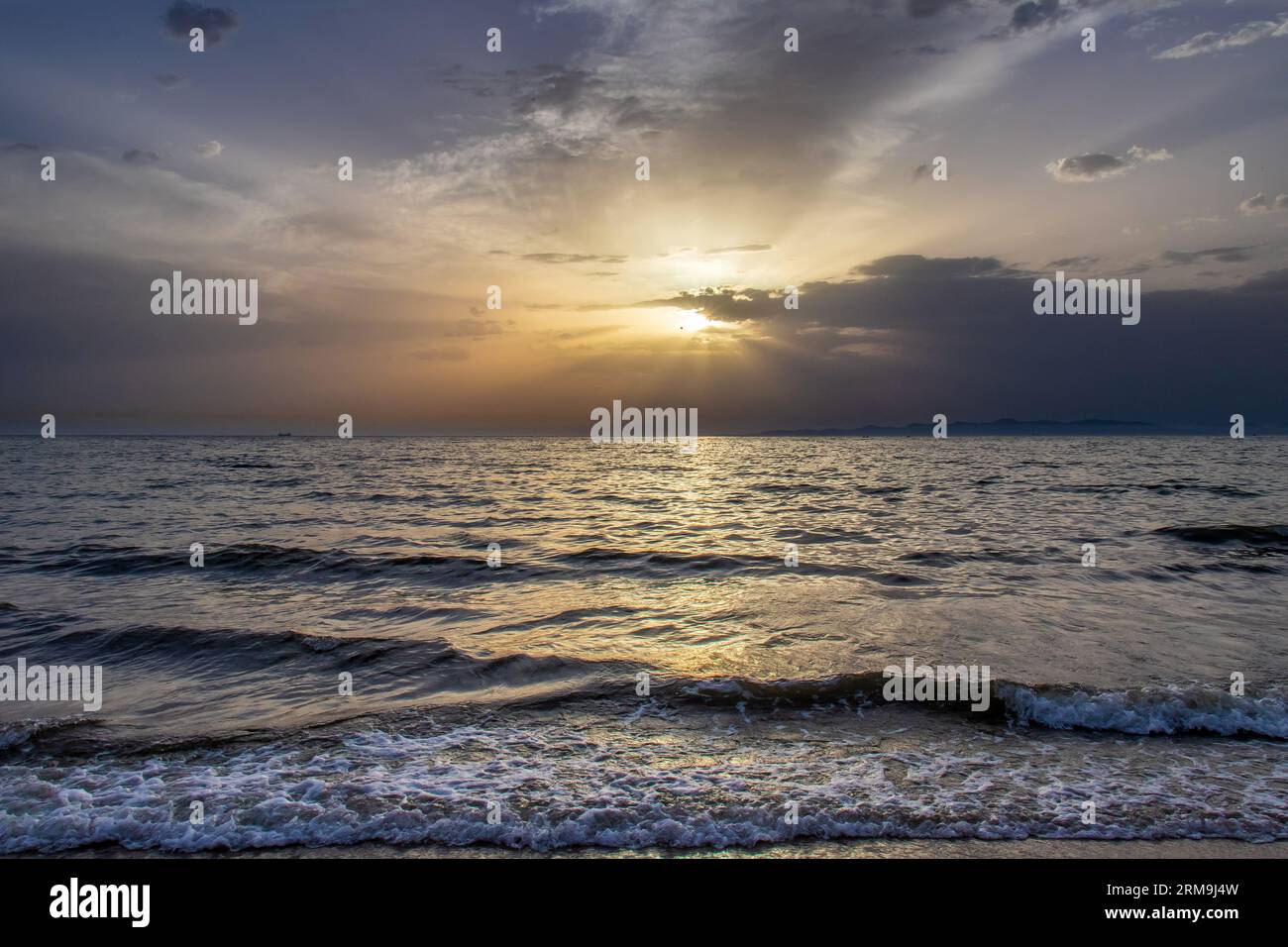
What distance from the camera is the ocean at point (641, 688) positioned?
623 cm

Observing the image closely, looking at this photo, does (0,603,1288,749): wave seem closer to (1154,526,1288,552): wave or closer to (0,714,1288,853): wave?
(0,714,1288,853): wave

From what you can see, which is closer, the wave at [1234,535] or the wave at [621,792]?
the wave at [621,792]

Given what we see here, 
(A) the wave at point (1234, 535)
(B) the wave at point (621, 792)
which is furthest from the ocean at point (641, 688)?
(A) the wave at point (1234, 535)

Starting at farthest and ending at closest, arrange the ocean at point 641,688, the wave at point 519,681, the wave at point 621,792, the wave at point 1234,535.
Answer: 1. the wave at point 1234,535
2. the wave at point 519,681
3. the ocean at point 641,688
4. the wave at point 621,792

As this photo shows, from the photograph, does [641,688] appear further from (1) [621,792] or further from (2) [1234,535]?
(2) [1234,535]

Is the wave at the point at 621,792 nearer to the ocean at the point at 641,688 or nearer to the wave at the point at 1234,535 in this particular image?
the ocean at the point at 641,688

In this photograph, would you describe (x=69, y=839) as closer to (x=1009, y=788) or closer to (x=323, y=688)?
(x=323, y=688)

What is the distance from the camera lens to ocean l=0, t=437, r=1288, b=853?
20.4ft

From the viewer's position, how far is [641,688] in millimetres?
9836

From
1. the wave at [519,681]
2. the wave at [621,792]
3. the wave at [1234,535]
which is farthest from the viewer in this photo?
the wave at [1234,535]

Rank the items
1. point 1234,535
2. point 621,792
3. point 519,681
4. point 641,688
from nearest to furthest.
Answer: point 621,792, point 641,688, point 519,681, point 1234,535

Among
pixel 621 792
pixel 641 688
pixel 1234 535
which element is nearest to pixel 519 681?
pixel 641 688
